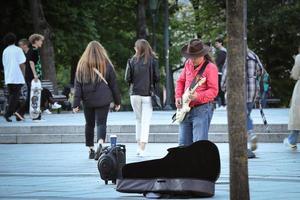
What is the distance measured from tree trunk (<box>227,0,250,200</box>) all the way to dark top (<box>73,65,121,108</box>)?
283 inches

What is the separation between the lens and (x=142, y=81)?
16406mm

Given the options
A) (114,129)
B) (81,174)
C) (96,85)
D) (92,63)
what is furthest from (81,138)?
(81,174)

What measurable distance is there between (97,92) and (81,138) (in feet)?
19.5

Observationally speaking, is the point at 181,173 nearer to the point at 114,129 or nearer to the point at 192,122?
the point at 192,122

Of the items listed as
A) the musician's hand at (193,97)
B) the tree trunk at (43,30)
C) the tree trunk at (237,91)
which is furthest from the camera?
the tree trunk at (43,30)

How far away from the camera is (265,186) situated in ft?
37.5

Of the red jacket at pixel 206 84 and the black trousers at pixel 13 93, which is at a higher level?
the red jacket at pixel 206 84

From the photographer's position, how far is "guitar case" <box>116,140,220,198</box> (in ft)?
34.1

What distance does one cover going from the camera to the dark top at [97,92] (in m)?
15.4

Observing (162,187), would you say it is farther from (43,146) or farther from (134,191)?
(43,146)

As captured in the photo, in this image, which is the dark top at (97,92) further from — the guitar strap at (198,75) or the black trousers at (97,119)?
the guitar strap at (198,75)

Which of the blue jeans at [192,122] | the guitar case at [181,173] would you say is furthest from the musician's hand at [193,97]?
the guitar case at [181,173]

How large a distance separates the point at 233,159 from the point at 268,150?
9.24 metres

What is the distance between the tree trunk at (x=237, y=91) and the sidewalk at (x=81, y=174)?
187cm
